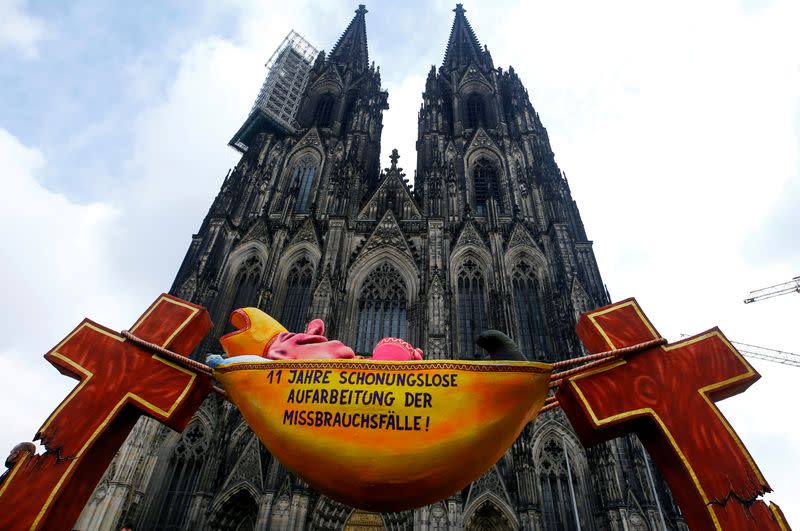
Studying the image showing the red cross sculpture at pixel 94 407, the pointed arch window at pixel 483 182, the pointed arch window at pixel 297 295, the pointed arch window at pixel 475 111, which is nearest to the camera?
the red cross sculpture at pixel 94 407

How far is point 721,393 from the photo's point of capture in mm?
3078

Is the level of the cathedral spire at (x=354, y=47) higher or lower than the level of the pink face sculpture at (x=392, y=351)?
higher

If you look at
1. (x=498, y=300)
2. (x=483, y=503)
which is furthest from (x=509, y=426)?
(x=498, y=300)

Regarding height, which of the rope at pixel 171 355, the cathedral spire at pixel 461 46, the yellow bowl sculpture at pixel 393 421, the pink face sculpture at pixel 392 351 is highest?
the cathedral spire at pixel 461 46

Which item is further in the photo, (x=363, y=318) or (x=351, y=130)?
(x=351, y=130)

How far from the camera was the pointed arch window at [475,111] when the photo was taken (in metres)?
24.3

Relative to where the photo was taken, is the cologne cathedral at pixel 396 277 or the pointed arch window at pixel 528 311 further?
the pointed arch window at pixel 528 311

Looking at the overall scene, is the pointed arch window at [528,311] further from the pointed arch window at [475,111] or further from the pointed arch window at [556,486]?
the pointed arch window at [475,111]

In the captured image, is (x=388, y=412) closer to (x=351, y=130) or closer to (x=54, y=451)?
(x=54, y=451)

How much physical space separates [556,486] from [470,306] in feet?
21.5

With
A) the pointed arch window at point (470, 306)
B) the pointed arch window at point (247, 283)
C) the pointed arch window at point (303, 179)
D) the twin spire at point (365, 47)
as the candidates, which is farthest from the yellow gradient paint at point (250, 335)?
the twin spire at point (365, 47)

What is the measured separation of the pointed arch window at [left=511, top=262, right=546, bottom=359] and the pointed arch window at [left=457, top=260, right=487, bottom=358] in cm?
131

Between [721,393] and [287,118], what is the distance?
28516mm

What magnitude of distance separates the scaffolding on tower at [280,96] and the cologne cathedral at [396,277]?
0.20 meters
